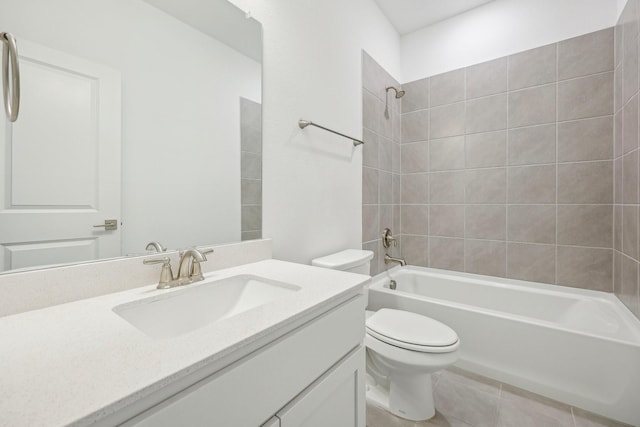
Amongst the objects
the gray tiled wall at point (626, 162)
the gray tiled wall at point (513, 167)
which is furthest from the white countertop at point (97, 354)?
the gray tiled wall at point (626, 162)

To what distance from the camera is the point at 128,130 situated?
2.80ft

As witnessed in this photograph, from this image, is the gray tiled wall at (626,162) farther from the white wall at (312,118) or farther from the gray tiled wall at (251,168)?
the gray tiled wall at (251,168)

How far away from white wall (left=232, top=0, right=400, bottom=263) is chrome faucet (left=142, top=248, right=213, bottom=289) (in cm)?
42

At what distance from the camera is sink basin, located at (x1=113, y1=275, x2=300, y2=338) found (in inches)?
29.5

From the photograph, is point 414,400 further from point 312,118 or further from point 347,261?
point 312,118

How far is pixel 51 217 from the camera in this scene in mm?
712

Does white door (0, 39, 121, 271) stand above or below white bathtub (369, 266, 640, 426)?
above

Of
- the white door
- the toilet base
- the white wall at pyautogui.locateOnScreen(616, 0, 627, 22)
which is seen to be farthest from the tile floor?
the white wall at pyautogui.locateOnScreen(616, 0, 627, 22)

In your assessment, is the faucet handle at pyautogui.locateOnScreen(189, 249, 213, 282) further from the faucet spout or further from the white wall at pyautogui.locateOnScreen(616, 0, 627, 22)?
the white wall at pyautogui.locateOnScreen(616, 0, 627, 22)

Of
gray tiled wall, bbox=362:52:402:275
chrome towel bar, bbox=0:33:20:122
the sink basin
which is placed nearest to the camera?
chrome towel bar, bbox=0:33:20:122

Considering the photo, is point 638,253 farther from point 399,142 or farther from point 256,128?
point 256,128

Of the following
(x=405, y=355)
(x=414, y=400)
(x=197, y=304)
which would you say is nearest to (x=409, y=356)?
(x=405, y=355)

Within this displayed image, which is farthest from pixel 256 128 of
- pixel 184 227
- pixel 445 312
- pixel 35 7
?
pixel 445 312

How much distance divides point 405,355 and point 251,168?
1111 mm
